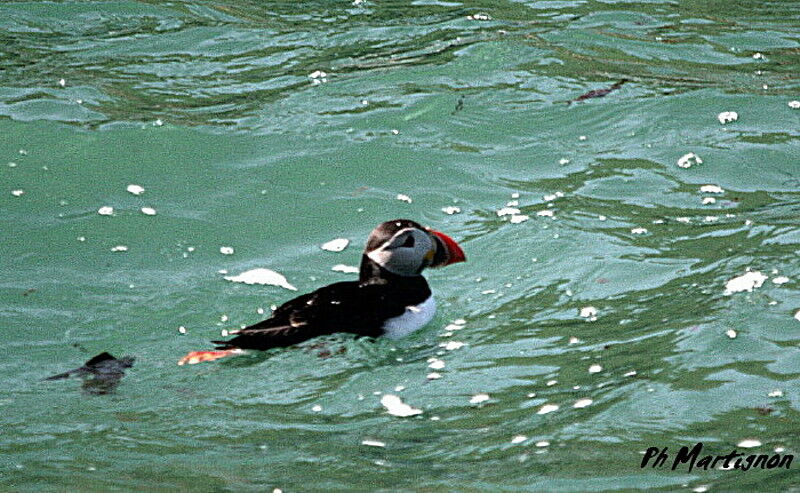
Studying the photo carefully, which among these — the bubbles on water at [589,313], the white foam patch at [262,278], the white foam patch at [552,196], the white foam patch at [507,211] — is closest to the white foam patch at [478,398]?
the bubbles on water at [589,313]

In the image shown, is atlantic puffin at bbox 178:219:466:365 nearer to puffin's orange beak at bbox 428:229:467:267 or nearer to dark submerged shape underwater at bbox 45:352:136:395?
puffin's orange beak at bbox 428:229:467:267

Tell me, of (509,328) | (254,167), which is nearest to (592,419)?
(509,328)

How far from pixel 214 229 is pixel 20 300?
1528 millimetres

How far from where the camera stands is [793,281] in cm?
672

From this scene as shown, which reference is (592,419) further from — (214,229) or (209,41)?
(209,41)

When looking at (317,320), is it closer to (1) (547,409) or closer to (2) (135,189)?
(1) (547,409)

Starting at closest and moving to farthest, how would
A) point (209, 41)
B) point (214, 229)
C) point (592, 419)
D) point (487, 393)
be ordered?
point (592, 419)
point (487, 393)
point (214, 229)
point (209, 41)

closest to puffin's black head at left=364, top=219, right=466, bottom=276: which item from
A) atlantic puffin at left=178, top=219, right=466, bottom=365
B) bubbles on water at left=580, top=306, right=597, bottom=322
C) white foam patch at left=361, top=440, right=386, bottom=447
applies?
atlantic puffin at left=178, top=219, right=466, bottom=365

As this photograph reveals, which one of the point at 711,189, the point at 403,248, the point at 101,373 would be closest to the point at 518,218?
the point at 711,189

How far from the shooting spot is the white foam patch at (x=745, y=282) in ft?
21.9

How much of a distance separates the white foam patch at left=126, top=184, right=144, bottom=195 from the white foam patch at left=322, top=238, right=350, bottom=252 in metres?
1.54

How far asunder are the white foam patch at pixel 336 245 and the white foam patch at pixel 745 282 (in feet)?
8.48

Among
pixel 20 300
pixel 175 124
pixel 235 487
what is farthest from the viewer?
pixel 175 124

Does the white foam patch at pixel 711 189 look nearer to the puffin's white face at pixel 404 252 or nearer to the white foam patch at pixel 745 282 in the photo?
the white foam patch at pixel 745 282
